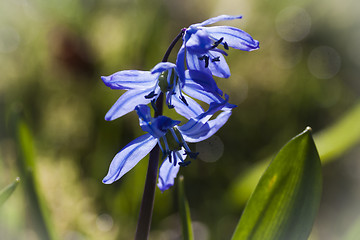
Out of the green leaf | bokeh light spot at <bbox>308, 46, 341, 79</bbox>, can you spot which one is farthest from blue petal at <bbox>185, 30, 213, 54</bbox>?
bokeh light spot at <bbox>308, 46, 341, 79</bbox>

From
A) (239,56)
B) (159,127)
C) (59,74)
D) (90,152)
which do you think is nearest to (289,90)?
(239,56)

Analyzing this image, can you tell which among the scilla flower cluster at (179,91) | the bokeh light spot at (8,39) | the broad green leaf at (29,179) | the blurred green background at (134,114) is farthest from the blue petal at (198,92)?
the bokeh light spot at (8,39)

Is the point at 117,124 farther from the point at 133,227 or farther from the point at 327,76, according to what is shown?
the point at 327,76

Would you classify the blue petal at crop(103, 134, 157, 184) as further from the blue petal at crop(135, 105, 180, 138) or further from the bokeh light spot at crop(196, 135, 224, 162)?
the bokeh light spot at crop(196, 135, 224, 162)

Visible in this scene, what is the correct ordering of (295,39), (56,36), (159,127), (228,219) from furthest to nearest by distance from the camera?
(295,39) → (56,36) → (228,219) → (159,127)

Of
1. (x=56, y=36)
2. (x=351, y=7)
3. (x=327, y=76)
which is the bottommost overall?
(x=327, y=76)

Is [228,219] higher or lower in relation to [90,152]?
lower

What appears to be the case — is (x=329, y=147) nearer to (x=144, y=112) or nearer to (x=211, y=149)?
(x=211, y=149)
